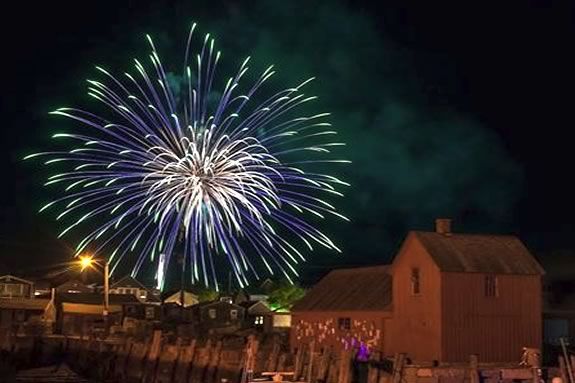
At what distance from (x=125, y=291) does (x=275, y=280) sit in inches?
1049

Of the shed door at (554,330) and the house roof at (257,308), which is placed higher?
the house roof at (257,308)

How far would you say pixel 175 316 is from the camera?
283 feet

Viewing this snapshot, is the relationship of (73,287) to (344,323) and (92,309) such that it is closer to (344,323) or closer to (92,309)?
(92,309)

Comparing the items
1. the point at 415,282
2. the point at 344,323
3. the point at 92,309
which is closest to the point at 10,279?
the point at 92,309

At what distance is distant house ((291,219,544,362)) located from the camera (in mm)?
45938

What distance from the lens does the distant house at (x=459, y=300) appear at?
4594 cm

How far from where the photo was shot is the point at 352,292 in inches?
2280

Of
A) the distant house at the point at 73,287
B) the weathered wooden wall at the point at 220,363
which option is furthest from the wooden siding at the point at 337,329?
the distant house at the point at 73,287

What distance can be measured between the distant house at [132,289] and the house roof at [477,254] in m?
68.3

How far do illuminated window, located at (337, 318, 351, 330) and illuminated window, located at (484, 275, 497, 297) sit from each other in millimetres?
10752

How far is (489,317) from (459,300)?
1.95 m

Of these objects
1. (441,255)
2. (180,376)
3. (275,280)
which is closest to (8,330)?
(180,376)

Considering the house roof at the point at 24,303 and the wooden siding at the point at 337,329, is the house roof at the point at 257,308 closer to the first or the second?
the house roof at the point at 24,303

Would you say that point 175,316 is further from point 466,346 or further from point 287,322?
point 466,346
